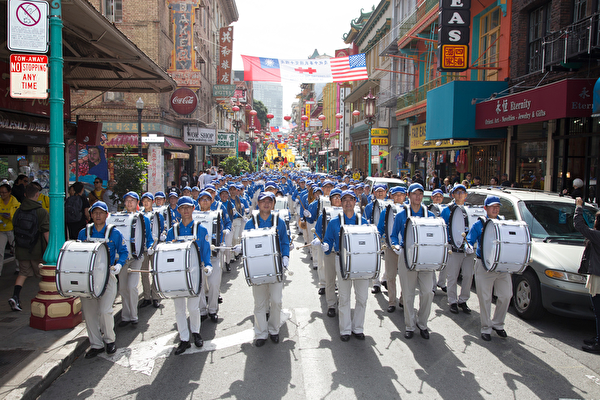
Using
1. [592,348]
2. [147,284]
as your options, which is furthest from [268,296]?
[592,348]

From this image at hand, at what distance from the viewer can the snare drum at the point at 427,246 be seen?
5.97 m

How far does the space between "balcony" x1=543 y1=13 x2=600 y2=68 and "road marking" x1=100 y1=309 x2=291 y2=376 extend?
35.3 feet

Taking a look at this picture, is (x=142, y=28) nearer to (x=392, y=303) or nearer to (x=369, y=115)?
(x=369, y=115)

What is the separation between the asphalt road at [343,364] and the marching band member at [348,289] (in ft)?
0.62

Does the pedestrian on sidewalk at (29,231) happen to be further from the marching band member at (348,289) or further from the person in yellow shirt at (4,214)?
the marching band member at (348,289)

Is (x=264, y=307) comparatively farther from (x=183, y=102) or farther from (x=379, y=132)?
(x=379, y=132)

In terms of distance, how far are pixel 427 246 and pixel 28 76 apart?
19.6 feet

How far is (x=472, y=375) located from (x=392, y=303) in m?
2.55

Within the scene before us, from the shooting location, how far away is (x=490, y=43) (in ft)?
59.4

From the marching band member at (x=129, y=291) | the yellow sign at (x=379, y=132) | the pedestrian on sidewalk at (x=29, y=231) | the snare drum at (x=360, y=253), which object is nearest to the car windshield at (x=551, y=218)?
the snare drum at (x=360, y=253)

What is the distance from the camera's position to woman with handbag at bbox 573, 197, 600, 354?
5.74 m

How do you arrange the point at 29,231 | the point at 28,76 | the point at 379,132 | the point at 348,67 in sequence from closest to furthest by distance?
the point at 28,76, the point at 29,231, the point at 348,67, the point at 379,132

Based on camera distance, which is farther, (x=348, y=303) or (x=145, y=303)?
(x=145, y=303)

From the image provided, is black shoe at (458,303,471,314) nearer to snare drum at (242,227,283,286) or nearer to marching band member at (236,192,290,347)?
marching band member at (236,192,290,347)
